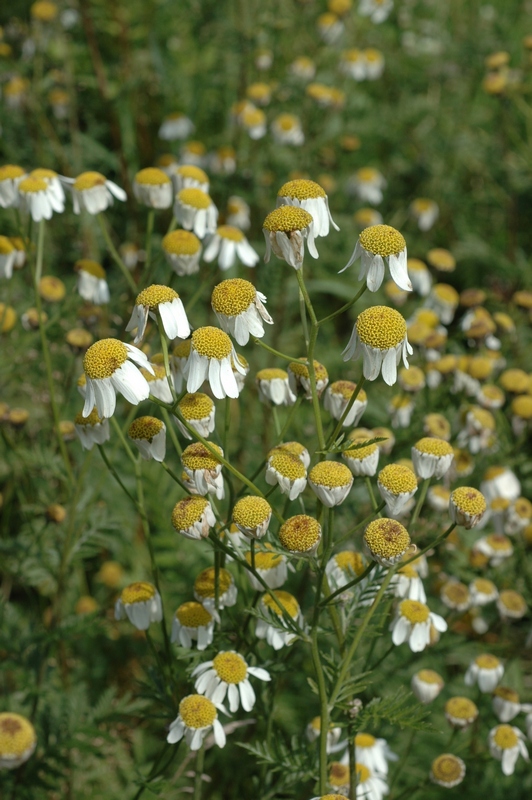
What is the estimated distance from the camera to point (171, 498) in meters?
2.91

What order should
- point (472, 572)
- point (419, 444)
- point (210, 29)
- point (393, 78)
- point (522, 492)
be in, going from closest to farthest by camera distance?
point (419, 444) < point (472, 572) < point (522, 492) < point (210, 29) < point (393, 78)

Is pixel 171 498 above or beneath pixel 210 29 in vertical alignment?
beneath

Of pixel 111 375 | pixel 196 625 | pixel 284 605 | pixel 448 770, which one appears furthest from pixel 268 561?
pixel 448 770

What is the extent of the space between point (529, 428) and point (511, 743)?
1.01m

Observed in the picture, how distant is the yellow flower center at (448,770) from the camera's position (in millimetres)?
1974

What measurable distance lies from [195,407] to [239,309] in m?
0.21

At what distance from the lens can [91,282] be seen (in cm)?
239

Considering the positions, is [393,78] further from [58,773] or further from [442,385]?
[58,773]

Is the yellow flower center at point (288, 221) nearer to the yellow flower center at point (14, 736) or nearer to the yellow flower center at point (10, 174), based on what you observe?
the yellow flower center at point (10, 174)

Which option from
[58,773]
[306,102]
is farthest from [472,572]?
[306,102]

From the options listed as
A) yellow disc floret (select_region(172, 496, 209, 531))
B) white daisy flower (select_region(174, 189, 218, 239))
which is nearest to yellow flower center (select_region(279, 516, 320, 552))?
yellow disc floret (select_region(172, 496, 209, 531))

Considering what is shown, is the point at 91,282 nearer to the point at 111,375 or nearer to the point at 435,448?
the point at 111,375

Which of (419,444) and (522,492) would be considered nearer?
(419,444)

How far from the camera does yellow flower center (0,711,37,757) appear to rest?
1927mm
